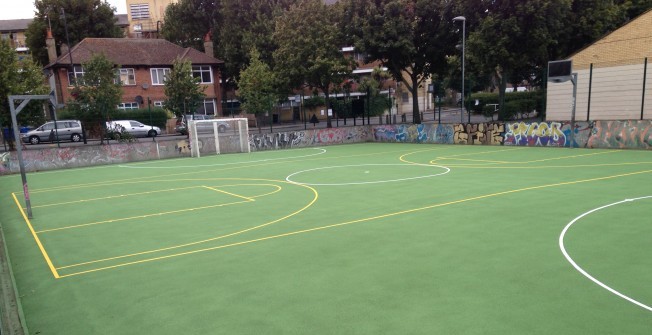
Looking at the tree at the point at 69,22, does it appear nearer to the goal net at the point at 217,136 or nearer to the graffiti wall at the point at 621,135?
the goal net at the point at 217,136

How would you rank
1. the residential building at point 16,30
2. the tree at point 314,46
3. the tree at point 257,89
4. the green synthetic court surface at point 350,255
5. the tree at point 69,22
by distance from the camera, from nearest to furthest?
the green synthetic court surface at point 350,255, the tree at point 257,89, the tree at point 314,46, the tree at point 69,22, the residential building at point 16,30

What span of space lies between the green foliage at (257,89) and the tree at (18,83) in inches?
472

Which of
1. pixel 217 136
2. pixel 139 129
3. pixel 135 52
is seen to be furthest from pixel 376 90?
pixel 139 129

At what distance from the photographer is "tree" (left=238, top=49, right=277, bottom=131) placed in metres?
31.3

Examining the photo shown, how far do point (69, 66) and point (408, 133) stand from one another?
30.6m

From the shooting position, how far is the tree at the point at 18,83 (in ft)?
74.7

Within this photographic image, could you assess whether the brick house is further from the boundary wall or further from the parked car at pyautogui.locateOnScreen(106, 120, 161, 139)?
the boundary wall

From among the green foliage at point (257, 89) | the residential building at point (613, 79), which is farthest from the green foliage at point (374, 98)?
the residential building at point (613, 79)

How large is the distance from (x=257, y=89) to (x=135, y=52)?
17.6m

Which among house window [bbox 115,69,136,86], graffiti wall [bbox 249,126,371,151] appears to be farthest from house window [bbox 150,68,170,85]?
graffiti wall [bbox 249,126,371,151]

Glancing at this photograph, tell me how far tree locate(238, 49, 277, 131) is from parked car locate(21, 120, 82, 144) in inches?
414

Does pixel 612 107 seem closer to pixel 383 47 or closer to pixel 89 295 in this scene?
pixel 383 47

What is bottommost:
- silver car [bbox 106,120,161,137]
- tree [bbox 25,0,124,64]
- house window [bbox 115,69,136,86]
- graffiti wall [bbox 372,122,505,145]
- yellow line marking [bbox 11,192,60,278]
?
yellow line marking [bbox 11,192,60,278]

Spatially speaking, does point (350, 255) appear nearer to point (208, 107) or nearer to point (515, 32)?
point (515, 32)
